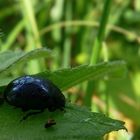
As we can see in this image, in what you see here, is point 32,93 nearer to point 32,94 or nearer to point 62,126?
point 32,94

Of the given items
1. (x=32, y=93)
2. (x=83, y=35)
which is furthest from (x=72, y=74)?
(x=83, y=35)

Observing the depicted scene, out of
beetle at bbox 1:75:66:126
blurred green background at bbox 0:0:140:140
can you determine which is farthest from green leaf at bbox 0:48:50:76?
blurred green background at bbox 0:0:140:140

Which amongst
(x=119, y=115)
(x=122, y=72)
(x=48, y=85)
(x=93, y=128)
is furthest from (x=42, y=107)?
(x=119, y=115)

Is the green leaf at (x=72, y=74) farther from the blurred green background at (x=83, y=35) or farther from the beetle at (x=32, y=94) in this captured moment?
the blurred green background at (x=83, y=35)

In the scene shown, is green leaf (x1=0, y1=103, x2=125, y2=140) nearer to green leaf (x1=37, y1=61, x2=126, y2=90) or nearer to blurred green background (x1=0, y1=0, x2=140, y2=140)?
green leaf (x1=37, y1=61, x2=126, y2=90)

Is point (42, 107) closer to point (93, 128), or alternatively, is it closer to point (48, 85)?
point (48, 85)

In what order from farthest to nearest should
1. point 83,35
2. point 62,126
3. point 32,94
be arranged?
1. point 83,35
2. point 32,94
3. point 62,126
